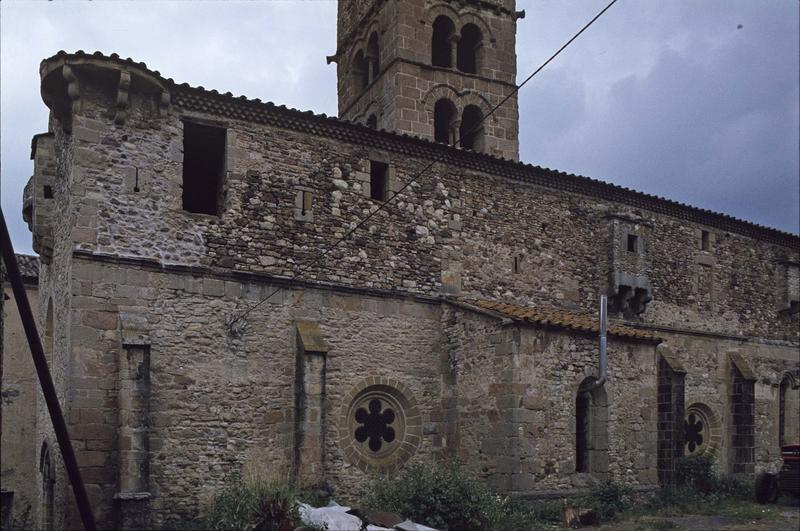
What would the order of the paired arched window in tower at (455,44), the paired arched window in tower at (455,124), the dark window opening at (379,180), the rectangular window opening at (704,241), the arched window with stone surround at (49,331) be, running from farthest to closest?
the paired arched window in tower at (455,44), the paired arched window in tower at (455,124), the rectangular window opening at (704,241), the dark window opening at (379,180), the arched window with stone surround at (49,331)

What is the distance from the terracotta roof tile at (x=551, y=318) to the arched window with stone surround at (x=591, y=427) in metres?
1.21

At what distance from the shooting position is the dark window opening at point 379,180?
1834 cm

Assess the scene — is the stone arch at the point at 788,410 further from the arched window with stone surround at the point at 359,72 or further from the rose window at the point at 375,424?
the arched window with stone surround at the point at 359,72

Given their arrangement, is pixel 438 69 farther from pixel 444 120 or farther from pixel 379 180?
pixel 379 180

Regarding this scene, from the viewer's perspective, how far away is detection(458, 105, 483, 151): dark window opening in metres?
25.7

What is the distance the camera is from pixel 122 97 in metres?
14.9

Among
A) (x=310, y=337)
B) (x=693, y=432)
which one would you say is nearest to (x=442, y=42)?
(x=310, y=337)

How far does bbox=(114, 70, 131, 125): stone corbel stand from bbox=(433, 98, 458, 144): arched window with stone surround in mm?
12010

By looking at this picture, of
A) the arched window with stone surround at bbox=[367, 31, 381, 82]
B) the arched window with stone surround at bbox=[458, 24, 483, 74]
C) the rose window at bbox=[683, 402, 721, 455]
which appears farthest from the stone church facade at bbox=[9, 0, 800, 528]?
the arched window with stone surround at bbox=[367, 31, 381, 82]

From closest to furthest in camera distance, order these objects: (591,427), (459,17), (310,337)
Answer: (310,337) < (591,427) < (459,17)

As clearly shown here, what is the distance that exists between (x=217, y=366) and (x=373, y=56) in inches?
569

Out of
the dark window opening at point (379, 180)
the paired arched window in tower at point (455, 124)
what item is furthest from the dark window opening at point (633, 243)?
the dark window opening at point (379, 180)

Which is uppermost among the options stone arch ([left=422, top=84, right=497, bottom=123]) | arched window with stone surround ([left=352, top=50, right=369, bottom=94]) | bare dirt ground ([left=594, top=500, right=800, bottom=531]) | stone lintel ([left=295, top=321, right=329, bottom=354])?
arched window with stone surround ([left=352, top=50, right=369, bottom=94])

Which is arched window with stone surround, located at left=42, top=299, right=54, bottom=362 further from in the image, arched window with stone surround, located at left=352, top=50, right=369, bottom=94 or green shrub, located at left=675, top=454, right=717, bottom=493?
green shrub, located at left=675, top=454, right=717, bottom=493
